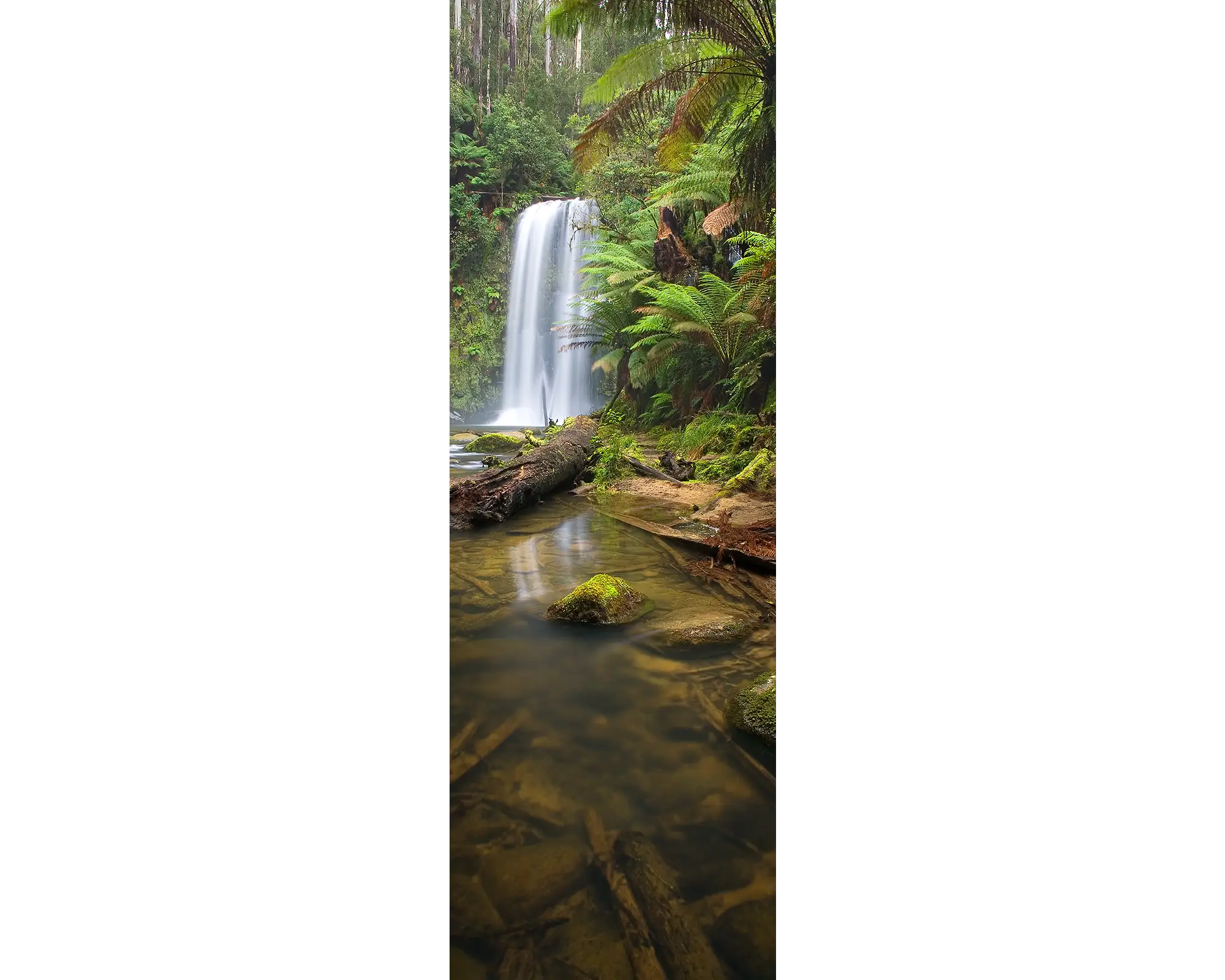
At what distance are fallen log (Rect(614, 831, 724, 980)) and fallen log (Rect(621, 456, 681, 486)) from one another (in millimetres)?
684

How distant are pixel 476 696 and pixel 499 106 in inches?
47.4

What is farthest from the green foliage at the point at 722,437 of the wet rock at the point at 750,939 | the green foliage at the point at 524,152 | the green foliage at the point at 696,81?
the wet rock at the point at 750,939

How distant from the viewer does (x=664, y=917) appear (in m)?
1.06

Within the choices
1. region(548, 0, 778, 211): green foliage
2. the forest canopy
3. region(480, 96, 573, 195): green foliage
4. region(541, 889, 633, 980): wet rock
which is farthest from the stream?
region(548, 0, 778, 211): green foliage

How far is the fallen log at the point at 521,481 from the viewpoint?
1349mm

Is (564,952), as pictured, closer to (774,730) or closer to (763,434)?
(774,730)

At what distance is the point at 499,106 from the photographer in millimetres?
1370

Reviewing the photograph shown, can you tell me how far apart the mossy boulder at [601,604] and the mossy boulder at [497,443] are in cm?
35

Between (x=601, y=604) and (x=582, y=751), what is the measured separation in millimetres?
274

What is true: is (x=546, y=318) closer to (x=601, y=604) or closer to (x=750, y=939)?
(x=601, y=604)

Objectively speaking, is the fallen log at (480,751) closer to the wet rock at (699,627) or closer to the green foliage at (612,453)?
the wet rock at (699,627)

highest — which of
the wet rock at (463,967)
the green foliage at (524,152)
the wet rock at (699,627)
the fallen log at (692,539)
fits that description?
the green foliage at (524,152)

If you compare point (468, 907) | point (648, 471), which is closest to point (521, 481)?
point (648, 471)

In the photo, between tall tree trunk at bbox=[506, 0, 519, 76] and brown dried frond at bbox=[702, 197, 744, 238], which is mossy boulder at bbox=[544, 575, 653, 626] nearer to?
brown dried frond at bbox=[702, 197, 744, 238]
